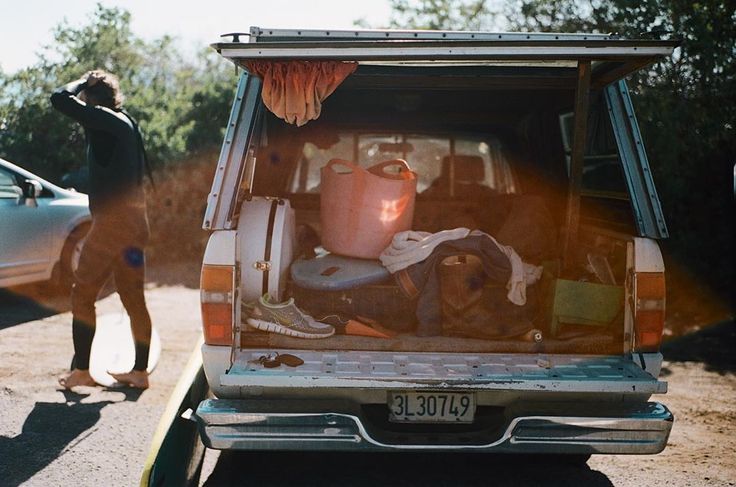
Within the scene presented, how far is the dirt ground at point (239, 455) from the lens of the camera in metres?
3.97

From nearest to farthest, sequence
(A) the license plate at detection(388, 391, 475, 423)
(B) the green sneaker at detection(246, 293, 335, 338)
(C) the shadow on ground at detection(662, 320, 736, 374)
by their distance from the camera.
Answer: (A) the license plate at detection(388, 391, 475, 423) < (B) the green sneaker at detection(246, 293, 335, 338) < (C) the shadow on ground at detection(662, 320, 736, 374)

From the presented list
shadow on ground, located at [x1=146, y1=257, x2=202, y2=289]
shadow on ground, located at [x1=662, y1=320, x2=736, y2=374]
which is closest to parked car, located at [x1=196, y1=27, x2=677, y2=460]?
shadow on ground, located at [x1=662, y1=320, x2=736, y2=374]

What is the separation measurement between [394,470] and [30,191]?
4964 millimetres

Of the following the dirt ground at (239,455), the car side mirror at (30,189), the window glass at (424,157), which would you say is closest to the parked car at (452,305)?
the dirt ground at (239,455)

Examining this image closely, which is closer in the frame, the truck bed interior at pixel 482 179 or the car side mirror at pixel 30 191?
the truck bed interior at pixel 482 179

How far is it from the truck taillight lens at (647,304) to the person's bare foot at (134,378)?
322 centimetres

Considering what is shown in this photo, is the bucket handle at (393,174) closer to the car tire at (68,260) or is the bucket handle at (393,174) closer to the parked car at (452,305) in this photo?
the parked car at (452,305)

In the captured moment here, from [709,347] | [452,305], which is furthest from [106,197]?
[709,347]

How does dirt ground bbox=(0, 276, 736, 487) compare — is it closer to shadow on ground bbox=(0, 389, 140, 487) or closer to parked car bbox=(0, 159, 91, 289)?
shadow on ground bbox=(0, 389, 140, 487)

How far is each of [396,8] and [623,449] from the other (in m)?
8.86

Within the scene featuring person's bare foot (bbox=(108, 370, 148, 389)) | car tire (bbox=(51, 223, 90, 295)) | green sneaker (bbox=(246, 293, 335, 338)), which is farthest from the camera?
car tire (bbox=(51, 223, 90, 295))

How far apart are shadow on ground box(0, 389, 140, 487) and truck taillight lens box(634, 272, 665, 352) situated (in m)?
2.89

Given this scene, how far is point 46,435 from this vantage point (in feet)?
14.5

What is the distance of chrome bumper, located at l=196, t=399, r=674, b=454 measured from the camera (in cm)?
328
